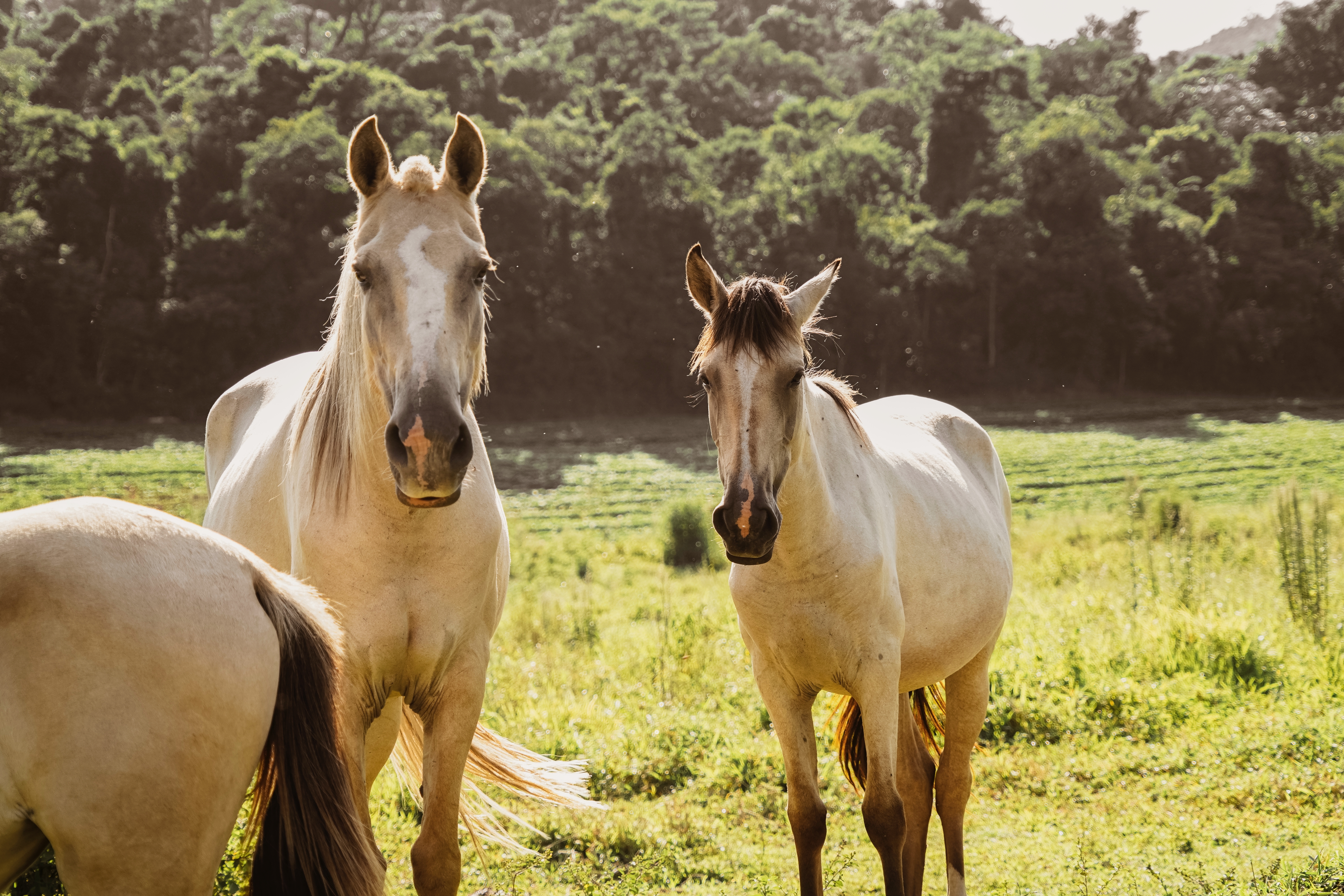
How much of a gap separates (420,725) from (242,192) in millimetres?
32381

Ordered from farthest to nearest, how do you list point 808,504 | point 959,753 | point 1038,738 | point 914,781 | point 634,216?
point 634,216
point 1038,738
point 959,753
point 914,781
point 808,504

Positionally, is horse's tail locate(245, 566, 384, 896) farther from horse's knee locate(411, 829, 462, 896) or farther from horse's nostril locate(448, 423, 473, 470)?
horse's knee locate(411, 829, 462, 896)

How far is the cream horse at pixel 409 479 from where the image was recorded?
2330mm

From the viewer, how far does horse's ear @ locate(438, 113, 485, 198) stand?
8.71 ft

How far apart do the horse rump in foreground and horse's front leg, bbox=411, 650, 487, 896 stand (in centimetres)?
95

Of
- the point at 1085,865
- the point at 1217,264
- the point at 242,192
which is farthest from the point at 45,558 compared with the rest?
the point at 1217,264

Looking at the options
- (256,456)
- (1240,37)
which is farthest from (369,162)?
(1240,37)

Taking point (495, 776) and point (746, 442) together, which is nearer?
point (746, 442)

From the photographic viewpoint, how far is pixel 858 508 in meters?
3.24

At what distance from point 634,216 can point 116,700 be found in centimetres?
3555

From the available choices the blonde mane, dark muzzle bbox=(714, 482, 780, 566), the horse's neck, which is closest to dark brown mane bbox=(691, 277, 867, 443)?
the horse's neck

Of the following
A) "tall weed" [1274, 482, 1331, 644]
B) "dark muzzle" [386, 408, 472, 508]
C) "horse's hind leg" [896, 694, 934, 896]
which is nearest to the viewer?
"dark muzzle" [386, 408, 472, 508]

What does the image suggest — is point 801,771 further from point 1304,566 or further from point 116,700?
point 1304,566

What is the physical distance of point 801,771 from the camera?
3.28 meters
